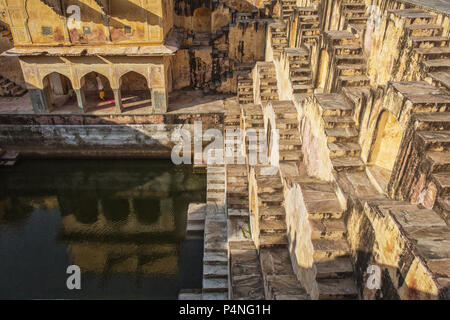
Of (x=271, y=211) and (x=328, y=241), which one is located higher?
(x=328, y=241)

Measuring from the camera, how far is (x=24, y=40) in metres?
13.6

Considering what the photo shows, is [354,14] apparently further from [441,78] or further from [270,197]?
[270,197]

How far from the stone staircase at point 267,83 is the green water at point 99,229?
4.52 metres

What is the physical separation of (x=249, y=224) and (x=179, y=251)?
2978mm

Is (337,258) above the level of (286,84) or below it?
below

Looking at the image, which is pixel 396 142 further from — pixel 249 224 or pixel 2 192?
pixel 2 192

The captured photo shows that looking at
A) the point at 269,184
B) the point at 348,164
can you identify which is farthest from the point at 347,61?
the point at 269,184

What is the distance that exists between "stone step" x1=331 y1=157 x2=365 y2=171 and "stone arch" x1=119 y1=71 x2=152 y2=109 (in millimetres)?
11955

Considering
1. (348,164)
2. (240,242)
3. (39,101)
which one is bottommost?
(240,242)

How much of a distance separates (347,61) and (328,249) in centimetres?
526

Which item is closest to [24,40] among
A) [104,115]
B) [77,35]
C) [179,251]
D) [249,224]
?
[77,35]

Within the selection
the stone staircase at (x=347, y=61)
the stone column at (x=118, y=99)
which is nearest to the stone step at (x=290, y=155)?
the stone staircase at (x=347, y=61)

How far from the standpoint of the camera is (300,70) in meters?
10.6
